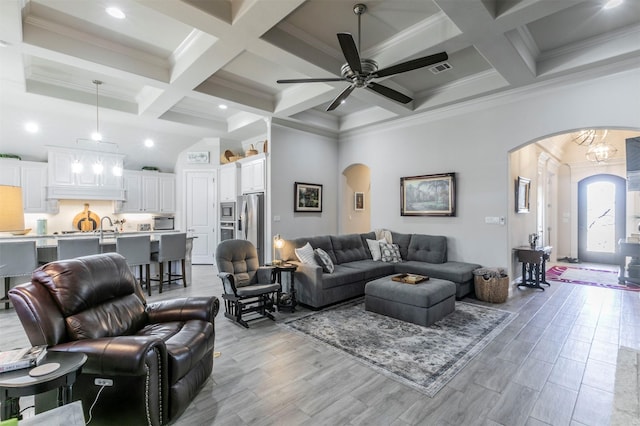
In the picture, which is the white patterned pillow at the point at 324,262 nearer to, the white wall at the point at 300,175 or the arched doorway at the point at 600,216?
the white wall at the point at 300,175

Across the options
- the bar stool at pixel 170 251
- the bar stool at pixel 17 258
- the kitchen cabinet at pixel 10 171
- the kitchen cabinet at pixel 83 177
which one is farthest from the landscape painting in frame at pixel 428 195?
the kitchen cabinet at pixel 10 171

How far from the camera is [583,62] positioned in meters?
3.86

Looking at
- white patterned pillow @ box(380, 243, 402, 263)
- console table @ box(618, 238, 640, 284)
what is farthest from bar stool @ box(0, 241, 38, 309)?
console table @ box(618, 238, 640, 284)

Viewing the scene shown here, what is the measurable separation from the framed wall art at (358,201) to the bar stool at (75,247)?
5514 mm

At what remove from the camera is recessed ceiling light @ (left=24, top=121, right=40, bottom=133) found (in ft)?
19.6

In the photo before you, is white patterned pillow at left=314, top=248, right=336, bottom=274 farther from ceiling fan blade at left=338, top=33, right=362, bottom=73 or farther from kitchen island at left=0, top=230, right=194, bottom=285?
kitchen island at left=0, top=230, right=194, bottom=285

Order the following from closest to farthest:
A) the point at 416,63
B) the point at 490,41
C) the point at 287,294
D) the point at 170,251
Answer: the point at 416,63, the point at 490,41, the point at 287,294, the point at 170,251

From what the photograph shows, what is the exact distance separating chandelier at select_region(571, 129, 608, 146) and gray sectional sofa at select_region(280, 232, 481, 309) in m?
5.16

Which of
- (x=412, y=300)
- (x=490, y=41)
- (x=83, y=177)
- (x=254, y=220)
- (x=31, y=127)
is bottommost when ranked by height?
(x=412, y=300)

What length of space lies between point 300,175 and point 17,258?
15.5 feet

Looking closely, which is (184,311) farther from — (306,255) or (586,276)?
(586,276)

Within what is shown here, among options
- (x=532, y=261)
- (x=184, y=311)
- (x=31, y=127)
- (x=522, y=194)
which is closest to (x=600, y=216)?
(x=522, y=194)

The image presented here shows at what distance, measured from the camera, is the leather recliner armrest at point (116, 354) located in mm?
1736

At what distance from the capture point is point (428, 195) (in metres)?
5.82
